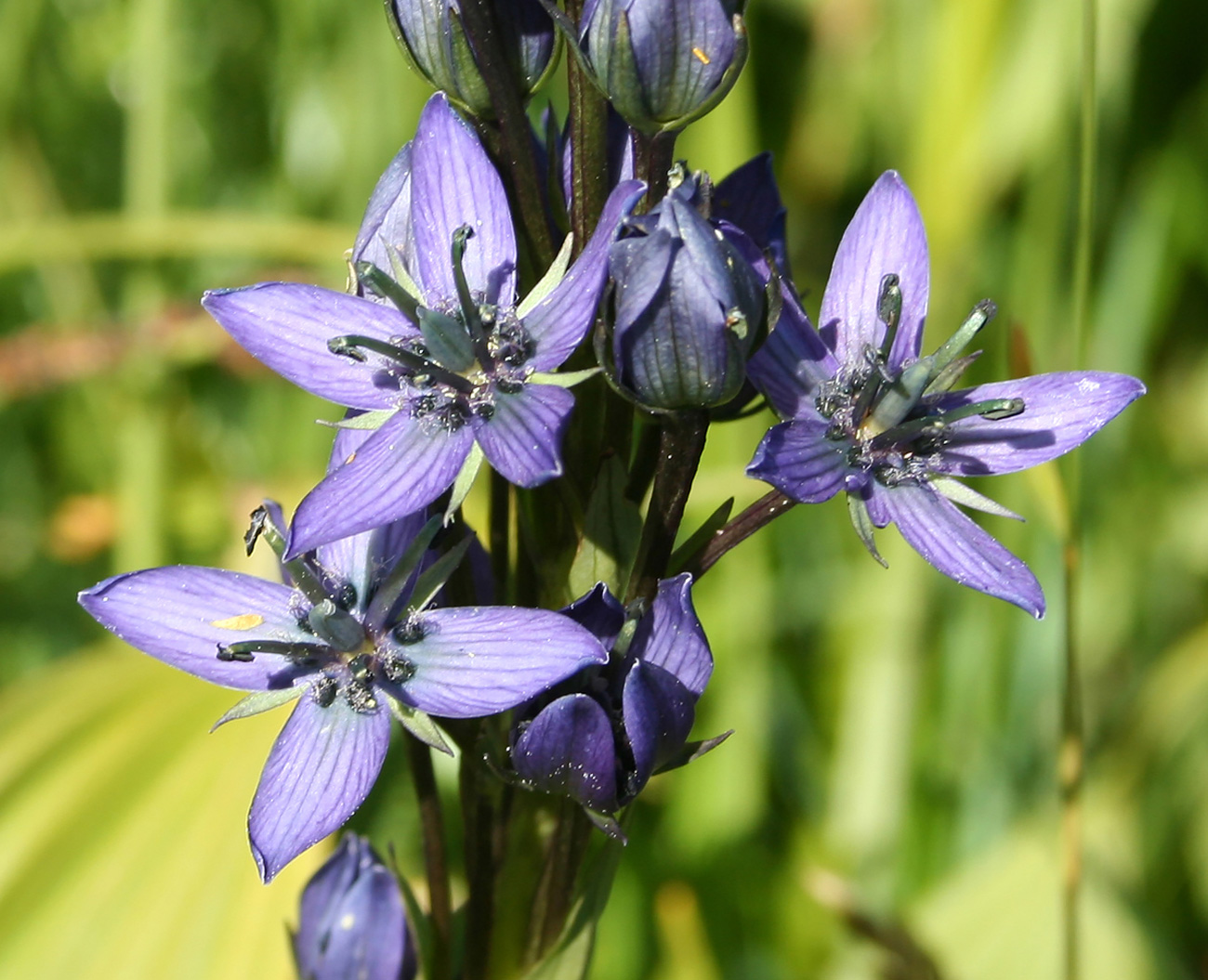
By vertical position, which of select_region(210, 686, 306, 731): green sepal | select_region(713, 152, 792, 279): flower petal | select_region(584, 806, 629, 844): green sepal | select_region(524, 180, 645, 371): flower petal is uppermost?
select_region(713, 152, 792, 279): flower petal

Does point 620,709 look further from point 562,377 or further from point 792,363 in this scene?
point 792,363

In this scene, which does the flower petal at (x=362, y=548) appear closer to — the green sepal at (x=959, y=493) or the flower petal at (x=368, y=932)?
the flower petal at (x=368, y=932)

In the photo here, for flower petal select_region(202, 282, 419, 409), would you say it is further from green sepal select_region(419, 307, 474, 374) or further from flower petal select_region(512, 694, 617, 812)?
flower petal select_region(512, 694, 617, 812)

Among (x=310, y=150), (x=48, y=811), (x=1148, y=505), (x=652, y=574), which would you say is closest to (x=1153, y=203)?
(x=1148, y=505)

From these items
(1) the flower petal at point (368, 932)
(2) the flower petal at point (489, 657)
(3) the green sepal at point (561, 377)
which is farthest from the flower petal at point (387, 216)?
(1) the flower petal at point (368, 932)

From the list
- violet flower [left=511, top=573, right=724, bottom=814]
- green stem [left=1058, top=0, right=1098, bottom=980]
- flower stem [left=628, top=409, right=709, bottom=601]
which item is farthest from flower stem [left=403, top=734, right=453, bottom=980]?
green stem [left=1058, top=0, right=1098, bottom=980]

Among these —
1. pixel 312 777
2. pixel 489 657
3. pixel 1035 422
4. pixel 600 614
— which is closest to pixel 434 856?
pixel 312 777
